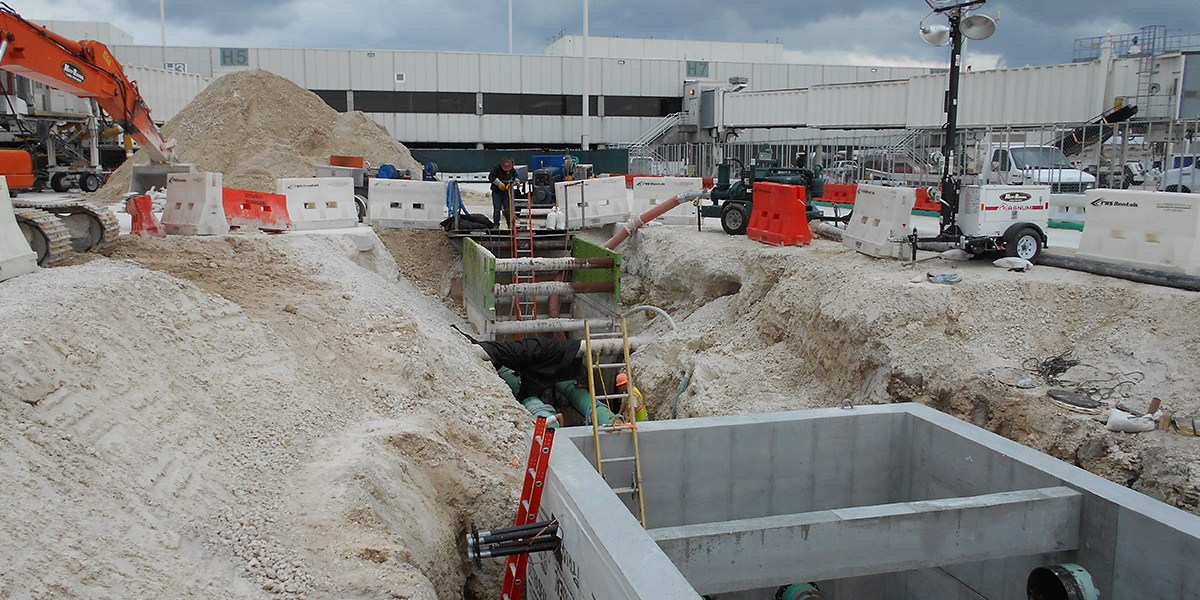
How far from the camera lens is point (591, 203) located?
2047 cm

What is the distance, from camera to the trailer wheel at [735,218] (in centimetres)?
1698

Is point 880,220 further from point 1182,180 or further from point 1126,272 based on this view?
point 1182,180

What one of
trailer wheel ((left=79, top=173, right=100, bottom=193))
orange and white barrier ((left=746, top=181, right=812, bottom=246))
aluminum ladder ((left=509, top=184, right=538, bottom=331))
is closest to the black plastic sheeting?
aluminum ladder ((left=509, top=184, right=538, bottom=331))

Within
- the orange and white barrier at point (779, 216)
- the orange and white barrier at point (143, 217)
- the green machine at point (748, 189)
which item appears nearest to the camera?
the orange and white barrier at point (143, 217)

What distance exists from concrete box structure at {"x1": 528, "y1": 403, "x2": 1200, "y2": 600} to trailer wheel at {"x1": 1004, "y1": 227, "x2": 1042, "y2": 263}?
3989 millimetres

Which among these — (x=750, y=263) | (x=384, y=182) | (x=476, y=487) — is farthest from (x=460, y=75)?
(x=476, y=487)

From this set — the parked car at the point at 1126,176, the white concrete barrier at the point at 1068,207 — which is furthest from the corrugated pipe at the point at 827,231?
the parked car at the point at 1126,176

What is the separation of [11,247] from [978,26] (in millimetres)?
12064

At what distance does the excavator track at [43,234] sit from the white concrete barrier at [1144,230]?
12.7 metres

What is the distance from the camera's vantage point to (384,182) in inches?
758

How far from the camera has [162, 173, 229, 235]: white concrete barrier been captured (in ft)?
43.1

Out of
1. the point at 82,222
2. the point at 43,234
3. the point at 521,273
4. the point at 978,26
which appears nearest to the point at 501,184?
the point at 521,273

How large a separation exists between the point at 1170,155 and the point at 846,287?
9.62m

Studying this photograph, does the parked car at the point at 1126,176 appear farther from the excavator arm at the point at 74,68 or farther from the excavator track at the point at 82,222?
the excavator arm at the point at 74,68
